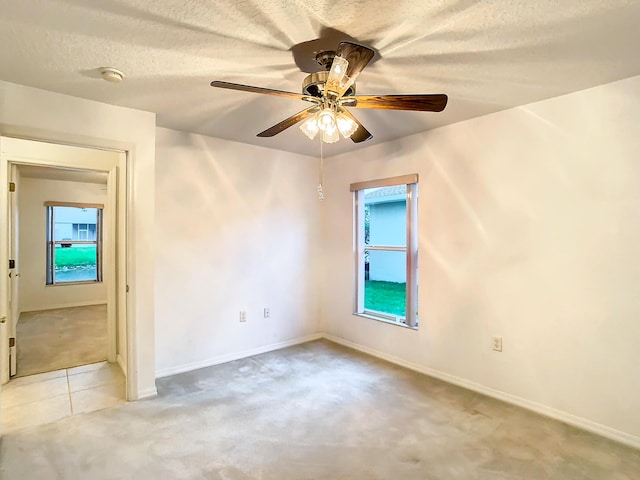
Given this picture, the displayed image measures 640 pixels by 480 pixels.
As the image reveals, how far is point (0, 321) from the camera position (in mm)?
2441

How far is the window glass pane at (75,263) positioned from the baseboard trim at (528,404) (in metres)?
6.04

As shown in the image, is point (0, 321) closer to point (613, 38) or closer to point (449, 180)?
point (449, 180)

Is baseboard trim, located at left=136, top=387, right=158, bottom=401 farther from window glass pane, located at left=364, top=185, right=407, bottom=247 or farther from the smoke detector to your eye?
window glass pane, located at left=364, top=185, right=407, bottom=247

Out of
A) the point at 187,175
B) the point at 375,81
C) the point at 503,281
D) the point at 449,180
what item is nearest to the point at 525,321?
the point at 503,281

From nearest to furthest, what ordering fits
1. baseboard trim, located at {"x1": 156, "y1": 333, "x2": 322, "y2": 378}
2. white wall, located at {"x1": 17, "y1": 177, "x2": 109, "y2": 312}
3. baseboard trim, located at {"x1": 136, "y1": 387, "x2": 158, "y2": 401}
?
1. baseboard trim, located at {"x1": 136, "y1": 387, "x2": 158, "y2": 401}
2. baseboard trim, located at {"x1": 156, "y1": 333, "x2": 322, "y2": 378}
3. white wall, located at {"x1": 17, "y1": 177, "x2": 109, "y2": 312}

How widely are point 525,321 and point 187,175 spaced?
3.31 m

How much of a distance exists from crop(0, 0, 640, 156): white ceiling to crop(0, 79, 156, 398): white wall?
0.53ft

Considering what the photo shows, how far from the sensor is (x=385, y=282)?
4.20 m

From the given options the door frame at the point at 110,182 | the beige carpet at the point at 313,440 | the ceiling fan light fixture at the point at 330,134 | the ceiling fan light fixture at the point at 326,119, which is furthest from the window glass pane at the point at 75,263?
the ceiling fan light fixture at the point at 326,119

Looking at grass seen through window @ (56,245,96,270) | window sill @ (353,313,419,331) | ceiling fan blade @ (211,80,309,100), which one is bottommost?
window sill @ (353,313,419,331)

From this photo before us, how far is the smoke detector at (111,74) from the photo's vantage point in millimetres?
2150

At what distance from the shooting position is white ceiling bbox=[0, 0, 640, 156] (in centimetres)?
157

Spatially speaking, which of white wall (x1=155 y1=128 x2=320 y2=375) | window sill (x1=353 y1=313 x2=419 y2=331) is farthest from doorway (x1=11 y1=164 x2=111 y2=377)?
window sill (x1=353 y1=313 x2=419 y2=331)

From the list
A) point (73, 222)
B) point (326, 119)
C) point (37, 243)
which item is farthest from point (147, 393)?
point (73, 222)
